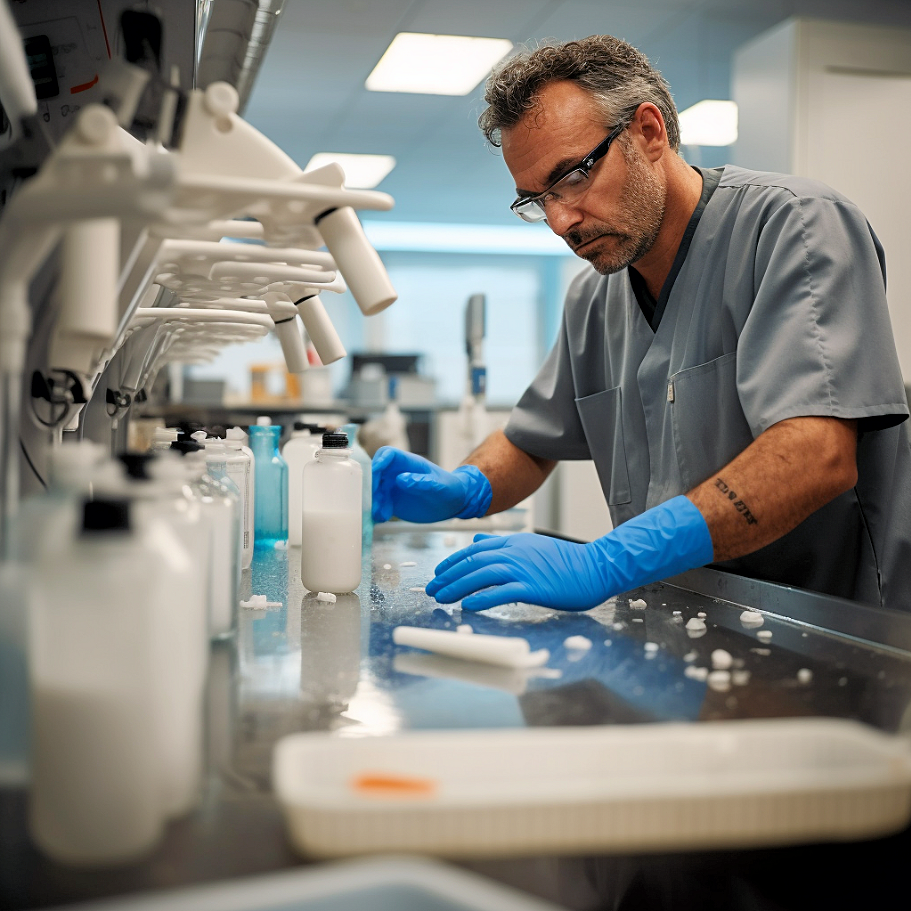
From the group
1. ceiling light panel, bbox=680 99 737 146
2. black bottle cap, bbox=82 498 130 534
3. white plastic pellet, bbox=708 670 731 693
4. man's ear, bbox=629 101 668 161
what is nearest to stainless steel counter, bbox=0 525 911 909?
white plastic pellet, bbox=708 670 731 693

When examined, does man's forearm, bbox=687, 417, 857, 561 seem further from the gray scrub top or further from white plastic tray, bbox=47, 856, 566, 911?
white plastic tray, bbox=47, 856, 566, 911

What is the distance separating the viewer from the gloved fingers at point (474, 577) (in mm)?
1178

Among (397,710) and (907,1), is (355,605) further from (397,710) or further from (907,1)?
(907,1)

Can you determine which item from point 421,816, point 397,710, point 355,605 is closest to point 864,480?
point 355,605

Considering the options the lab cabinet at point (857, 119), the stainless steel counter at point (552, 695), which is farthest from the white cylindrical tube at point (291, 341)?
the lab cabinet at point (857, 119)

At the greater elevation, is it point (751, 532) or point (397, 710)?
point (751, 532)

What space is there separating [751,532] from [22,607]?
997mm

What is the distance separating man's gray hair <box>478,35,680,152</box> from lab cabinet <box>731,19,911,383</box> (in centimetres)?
169

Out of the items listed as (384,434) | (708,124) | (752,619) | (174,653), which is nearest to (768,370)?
(752,619)

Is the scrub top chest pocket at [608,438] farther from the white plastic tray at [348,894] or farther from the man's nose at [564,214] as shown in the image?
the white plastic tray at [348,894]

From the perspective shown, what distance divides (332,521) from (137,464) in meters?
0.64

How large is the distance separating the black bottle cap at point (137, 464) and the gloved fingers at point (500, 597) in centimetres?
59

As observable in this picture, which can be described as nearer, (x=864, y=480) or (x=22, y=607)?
(x=22, y=607)

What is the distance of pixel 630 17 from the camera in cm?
402
